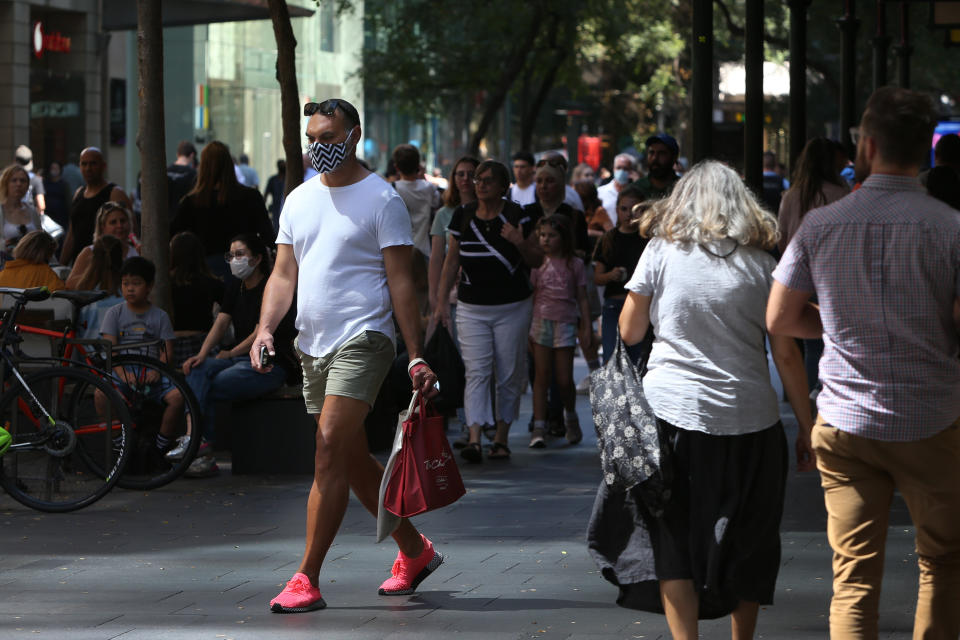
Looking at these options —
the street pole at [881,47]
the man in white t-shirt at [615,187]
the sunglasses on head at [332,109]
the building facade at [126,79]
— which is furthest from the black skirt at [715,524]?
the street pole at [881,47]

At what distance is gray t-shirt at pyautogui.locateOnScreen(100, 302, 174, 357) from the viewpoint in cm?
1013

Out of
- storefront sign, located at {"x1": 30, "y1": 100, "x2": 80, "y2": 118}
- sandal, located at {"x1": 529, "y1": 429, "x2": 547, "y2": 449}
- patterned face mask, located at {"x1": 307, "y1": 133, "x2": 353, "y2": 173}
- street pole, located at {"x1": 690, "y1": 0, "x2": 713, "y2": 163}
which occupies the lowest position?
sandal, located at {"x1": 529, "y1": 429, "x2": 547, "y2": 449}

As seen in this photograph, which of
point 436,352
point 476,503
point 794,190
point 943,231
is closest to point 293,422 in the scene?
point 436,352

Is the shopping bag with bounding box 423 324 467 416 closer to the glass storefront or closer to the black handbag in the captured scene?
the black handbag

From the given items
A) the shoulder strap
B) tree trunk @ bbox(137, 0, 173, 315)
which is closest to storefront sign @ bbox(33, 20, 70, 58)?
tree trunk @ bbox(137, 0, 173, 315)

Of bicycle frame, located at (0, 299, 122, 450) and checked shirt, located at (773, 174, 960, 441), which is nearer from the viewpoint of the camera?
checked shirt, located at (773, 174, 960, 441)

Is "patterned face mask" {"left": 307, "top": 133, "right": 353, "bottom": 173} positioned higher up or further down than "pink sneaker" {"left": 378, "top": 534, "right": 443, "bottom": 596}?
higher up

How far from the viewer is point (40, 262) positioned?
1084 centimetres

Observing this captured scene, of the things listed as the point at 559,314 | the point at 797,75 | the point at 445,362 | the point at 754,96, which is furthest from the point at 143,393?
the point at 797,75

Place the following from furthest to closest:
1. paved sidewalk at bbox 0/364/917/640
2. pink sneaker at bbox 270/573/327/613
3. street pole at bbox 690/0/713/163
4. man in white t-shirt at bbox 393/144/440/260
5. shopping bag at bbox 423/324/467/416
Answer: man in white t-shirt at bbox 393/144/440/260 < shopping bag at bbox 423/324/467/416 < street pole at bbox 690/0/713/163 < pink sneaker at bbox 270/573/327/613 < paved sidewalk at bbox 0/364/917/640

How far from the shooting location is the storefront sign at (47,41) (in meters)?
31.1

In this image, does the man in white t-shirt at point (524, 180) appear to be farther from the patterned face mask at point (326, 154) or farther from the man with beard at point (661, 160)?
the patterned face mask at point (326, 154)

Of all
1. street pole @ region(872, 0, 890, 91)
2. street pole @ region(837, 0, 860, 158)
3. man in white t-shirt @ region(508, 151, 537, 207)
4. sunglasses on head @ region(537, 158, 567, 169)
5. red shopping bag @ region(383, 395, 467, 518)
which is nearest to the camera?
red shopping bag @ region(383, 395, 467, 518)

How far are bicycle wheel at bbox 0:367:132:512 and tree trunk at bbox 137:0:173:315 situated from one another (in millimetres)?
2164
